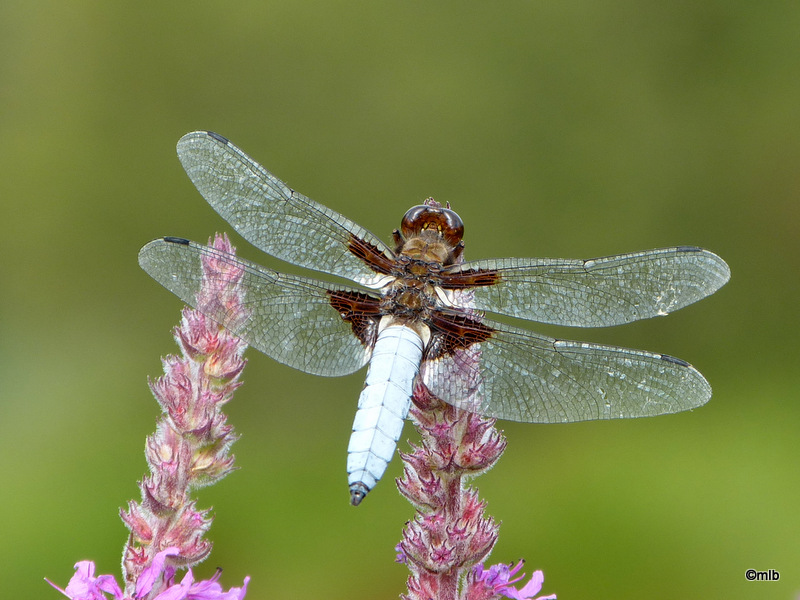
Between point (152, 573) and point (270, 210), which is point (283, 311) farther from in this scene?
point (152, 573)

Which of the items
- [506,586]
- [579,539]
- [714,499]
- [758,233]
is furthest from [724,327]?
[506,586]

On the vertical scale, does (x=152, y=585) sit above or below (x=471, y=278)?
below

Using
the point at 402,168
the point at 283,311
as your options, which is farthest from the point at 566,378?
the point at 402,168

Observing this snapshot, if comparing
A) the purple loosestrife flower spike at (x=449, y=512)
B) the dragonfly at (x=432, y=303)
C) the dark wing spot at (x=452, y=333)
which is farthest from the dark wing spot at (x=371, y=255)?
the purple loosestrife flower spike at (x=449, y=512)

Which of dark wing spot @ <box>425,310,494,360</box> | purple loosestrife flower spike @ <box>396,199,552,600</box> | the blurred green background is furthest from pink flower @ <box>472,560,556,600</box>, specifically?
the blurred green background

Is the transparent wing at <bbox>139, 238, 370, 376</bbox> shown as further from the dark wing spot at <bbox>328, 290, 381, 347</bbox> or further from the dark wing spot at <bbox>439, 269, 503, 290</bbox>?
the dark wing spot at <bbox>439, 269, 503, 290</bbox>

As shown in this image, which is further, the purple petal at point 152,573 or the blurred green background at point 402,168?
the blurred green background at point 402,168

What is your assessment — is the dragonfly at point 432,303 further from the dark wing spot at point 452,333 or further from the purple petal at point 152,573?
the purple petal at point 152,573

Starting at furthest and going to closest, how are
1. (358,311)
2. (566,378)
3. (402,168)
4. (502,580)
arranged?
(402,168), (358,311), (566,378), (502,580)
